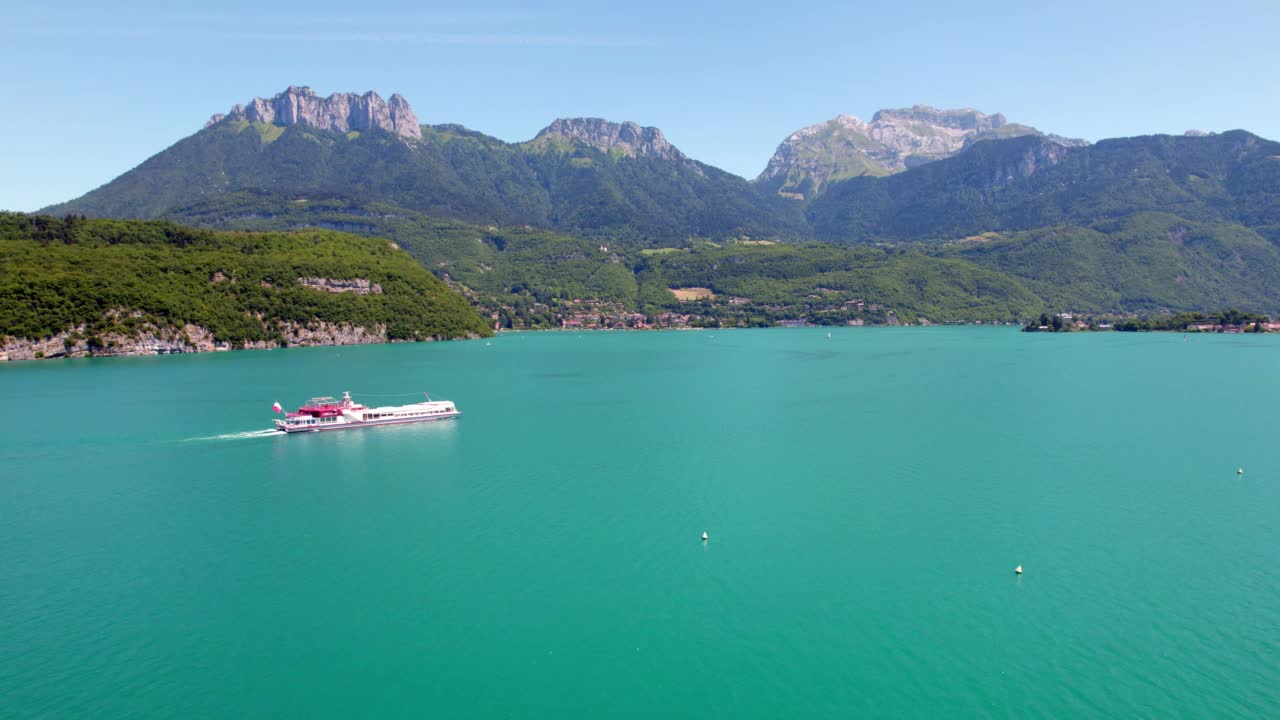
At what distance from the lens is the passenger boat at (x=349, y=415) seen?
47.2 metres

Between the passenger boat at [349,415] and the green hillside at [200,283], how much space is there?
70.6 m

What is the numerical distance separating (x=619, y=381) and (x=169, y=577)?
53091 millimetres

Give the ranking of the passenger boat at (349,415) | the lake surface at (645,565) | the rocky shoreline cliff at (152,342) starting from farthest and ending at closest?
the rocky shoreline cliff at (152,342) → the passenger boat at (349,415) → the lake surface at (645,565)

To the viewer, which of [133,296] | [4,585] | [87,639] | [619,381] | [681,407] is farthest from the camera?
[133,296]

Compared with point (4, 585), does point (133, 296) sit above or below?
above

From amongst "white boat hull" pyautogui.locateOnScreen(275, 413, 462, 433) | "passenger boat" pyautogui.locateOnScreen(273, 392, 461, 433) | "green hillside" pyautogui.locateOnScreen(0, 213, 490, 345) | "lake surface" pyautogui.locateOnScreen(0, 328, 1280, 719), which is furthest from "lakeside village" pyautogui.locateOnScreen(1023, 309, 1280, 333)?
"white boat hull" pyautogui.locateOnScreen(275, 413, 462, 433)

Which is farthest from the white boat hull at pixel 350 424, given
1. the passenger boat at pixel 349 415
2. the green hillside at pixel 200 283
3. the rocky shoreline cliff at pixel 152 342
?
the green hillside at pixel 200 283

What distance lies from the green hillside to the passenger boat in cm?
7056

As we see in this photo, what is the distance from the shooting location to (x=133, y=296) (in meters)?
101

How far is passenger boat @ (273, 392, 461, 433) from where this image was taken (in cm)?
4722

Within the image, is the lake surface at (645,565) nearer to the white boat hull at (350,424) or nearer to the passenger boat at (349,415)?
the white boat hull at (350,424)

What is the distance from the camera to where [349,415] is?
49531 mm

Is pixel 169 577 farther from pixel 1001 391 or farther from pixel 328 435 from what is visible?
pixel 1001 391

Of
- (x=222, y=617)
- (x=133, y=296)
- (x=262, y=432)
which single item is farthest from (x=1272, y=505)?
(x=133, y=296)
